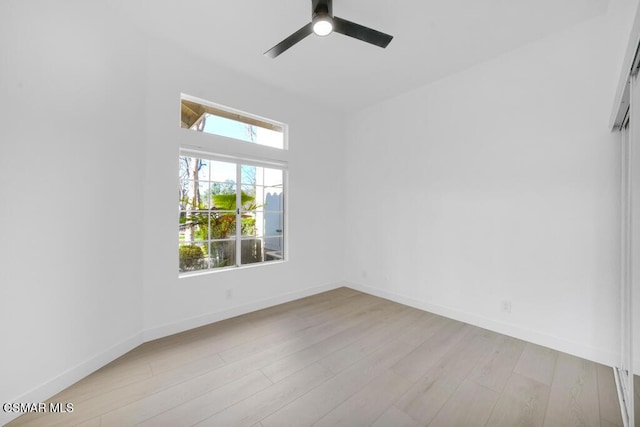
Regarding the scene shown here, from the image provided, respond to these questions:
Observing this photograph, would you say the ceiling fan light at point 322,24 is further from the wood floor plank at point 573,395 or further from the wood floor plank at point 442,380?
the wood floor plank at point 573,395

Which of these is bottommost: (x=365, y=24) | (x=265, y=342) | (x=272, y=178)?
(x=265, y=342)

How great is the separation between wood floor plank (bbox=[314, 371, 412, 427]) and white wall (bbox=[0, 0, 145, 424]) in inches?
72.4

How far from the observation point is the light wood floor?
5.21ft

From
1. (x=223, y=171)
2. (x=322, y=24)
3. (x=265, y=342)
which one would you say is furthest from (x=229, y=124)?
(x=265, y=342)

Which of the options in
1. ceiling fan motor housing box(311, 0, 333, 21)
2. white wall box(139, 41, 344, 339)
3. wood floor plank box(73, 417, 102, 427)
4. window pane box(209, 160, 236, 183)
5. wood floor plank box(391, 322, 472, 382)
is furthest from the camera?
window pane box(209, 160, 236, 183)

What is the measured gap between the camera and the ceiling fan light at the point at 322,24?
5.97ft

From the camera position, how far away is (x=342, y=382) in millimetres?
1918

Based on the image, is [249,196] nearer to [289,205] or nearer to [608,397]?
[289,205]

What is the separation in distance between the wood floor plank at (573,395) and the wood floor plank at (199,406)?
1.86 metres

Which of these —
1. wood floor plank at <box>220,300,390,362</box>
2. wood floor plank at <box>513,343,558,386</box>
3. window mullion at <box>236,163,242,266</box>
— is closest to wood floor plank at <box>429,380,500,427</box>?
wood floor plank at <box>513,343,558,386</box>

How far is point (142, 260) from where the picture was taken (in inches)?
97.3

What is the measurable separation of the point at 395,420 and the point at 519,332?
1789 mm

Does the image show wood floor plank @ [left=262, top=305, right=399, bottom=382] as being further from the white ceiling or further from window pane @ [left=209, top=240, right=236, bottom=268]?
the white ceiling

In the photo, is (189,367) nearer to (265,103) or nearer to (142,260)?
(142,260)
